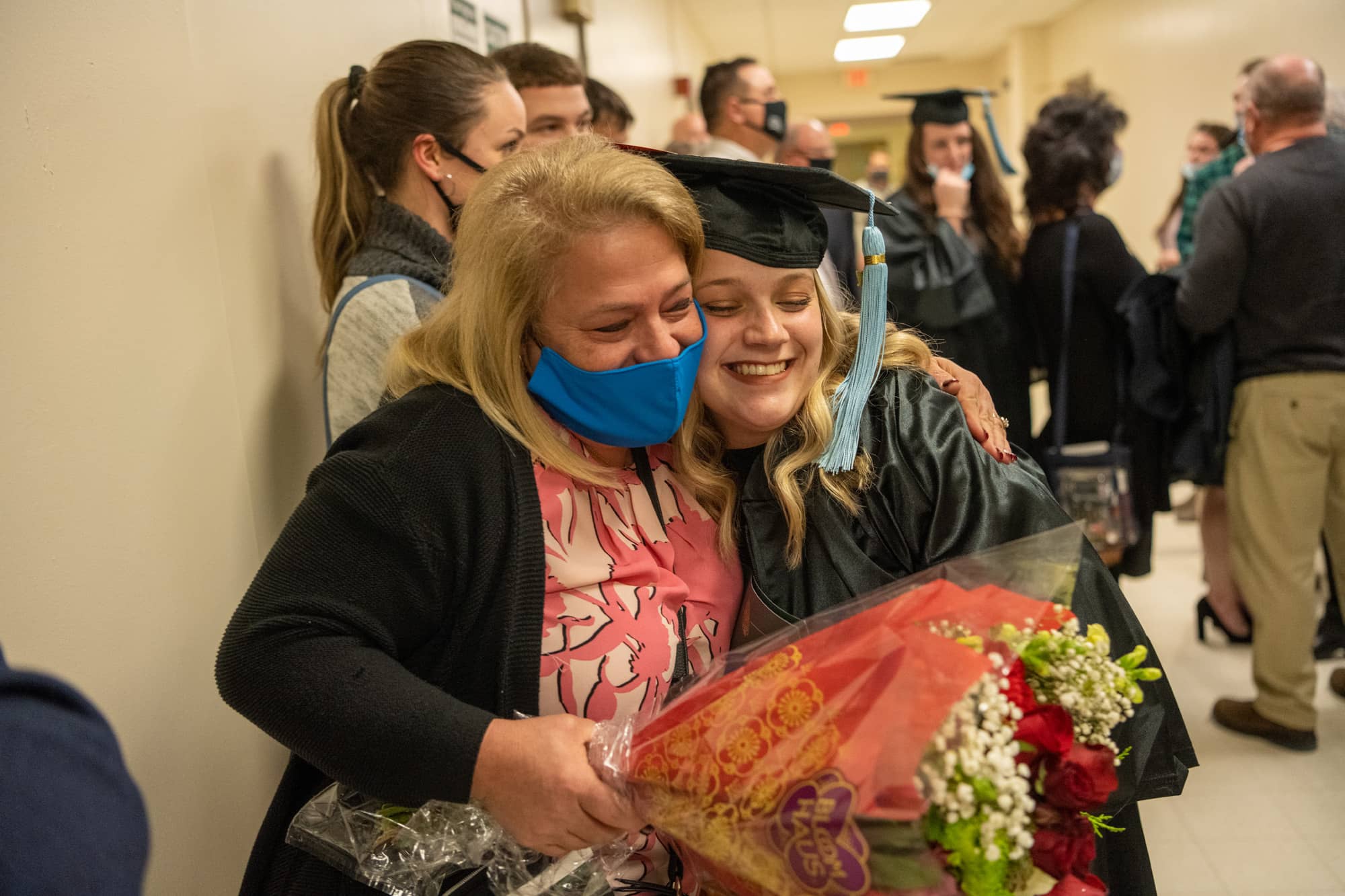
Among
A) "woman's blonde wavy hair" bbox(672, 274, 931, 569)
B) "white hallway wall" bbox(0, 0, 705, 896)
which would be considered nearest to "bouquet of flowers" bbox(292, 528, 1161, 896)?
"woman's blonde wavy hair" bbox(672, 274, 931, 569)

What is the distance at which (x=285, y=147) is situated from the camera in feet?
6.70

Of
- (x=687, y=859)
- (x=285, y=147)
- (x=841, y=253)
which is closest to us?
(x=687, y=859)

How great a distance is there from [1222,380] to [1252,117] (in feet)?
2.72

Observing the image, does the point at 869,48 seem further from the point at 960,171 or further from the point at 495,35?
the point at 495,35

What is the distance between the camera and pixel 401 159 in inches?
78.0

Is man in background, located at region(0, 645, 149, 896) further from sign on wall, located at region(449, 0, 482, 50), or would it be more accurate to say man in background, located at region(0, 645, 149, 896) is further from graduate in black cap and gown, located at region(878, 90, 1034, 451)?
graduate in black cap and gown, located at region(878, 90, 1034, 451)

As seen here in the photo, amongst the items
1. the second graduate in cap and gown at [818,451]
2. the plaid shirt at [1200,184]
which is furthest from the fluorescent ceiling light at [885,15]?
the second graduate in cap and gown at [818,451]

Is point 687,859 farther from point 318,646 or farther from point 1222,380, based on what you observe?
point 1222,380

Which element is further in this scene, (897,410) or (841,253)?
(841,253)

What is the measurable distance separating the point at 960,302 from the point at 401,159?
197 centimetres

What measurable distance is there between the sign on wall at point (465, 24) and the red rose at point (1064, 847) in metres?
2.72

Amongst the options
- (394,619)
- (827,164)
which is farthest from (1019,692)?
(827,164)

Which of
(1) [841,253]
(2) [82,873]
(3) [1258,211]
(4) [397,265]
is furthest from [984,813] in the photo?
(1) [841,253]

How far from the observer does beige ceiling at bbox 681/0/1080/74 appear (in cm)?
849
